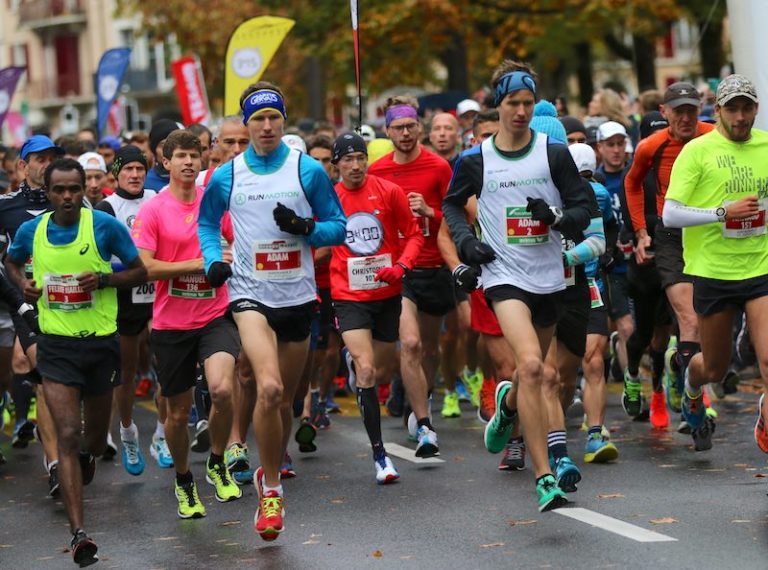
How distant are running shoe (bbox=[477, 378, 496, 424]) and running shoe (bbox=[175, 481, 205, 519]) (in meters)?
3.75

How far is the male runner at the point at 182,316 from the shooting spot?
10188 millimetres

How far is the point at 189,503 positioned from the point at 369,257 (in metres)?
2.47

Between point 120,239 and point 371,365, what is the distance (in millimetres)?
2491

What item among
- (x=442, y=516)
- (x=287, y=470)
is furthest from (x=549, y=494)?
(x=287, y=470)

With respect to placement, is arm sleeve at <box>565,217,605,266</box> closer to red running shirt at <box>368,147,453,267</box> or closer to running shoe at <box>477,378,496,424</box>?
red running shirt at <box>368,147,453,267</box>

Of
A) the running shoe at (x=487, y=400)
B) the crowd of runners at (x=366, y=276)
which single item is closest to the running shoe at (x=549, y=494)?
the crowd of runners at (x=366, y=276)

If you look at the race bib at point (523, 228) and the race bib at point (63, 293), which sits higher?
the race bib at point (523, 228)

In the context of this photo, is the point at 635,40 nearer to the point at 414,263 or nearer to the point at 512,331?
the point at 414,263

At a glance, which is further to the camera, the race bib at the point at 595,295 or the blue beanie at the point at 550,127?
the race bib at the point at 595,295

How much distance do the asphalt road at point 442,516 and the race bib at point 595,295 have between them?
3.25 feet

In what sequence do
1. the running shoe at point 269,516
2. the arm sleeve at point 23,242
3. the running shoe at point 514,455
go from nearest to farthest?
the running shoe at point 269,516
the arm sleeve at point 23,242
the running shoe at point 514,455

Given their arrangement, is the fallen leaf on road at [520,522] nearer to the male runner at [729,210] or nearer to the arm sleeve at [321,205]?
the male runner at [729,210]

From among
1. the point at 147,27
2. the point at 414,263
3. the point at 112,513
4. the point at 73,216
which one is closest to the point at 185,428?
the point at 112,513

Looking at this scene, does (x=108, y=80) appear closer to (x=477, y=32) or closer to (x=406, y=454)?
(x=477, y=32)
